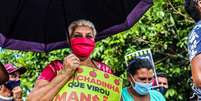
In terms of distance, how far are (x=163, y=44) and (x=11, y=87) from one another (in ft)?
11.7

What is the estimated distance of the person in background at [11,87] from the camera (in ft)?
22.7

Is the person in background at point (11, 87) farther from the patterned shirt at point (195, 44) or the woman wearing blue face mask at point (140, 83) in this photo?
the patterned shirt at point (195, 44)

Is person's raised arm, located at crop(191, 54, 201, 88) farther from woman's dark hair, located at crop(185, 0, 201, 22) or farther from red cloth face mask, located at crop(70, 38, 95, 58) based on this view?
red cloth face mask, located at crop(70, 38, 95, 58)

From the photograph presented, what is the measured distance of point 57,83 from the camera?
13.5ft

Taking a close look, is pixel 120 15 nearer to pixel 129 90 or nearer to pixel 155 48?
pixel 129 90

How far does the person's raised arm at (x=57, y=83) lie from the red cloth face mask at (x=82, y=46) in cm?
17

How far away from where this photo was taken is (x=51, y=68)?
431cm

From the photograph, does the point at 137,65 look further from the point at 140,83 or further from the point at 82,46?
the point at 82,46

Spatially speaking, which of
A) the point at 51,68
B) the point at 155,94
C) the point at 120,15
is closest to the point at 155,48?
the point at 155,94

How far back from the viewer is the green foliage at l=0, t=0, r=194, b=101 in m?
9.73

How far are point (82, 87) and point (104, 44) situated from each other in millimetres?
6119

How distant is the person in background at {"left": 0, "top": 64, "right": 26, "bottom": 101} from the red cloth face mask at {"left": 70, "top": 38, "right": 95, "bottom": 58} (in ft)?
8.12

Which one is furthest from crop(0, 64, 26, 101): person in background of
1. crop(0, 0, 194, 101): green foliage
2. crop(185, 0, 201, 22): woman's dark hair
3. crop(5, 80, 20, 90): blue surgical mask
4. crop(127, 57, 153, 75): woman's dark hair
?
crop(185, 0, 201, 22): woman's dark hair

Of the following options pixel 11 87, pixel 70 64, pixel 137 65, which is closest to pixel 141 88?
pixel 137 65
